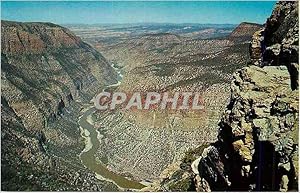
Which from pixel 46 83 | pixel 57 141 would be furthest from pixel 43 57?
pixel 57 141

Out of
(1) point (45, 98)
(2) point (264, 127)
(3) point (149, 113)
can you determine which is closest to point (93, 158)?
(3) point (149, 113)

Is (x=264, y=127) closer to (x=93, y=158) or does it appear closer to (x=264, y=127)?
(x=264, y=127)

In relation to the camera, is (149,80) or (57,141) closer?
(57,141)

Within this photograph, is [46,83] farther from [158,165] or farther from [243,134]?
[243,134]

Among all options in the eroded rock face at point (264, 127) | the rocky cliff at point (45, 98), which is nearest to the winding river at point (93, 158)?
the rocky cliff at point (45, 98)

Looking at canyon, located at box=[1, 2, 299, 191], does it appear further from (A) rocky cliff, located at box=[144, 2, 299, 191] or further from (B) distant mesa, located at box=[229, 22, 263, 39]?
(B) distant mesa, located at box=[229, 22, 263, 39]

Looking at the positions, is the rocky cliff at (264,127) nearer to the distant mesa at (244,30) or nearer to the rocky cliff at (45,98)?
the rocky cliff at (45,98)
